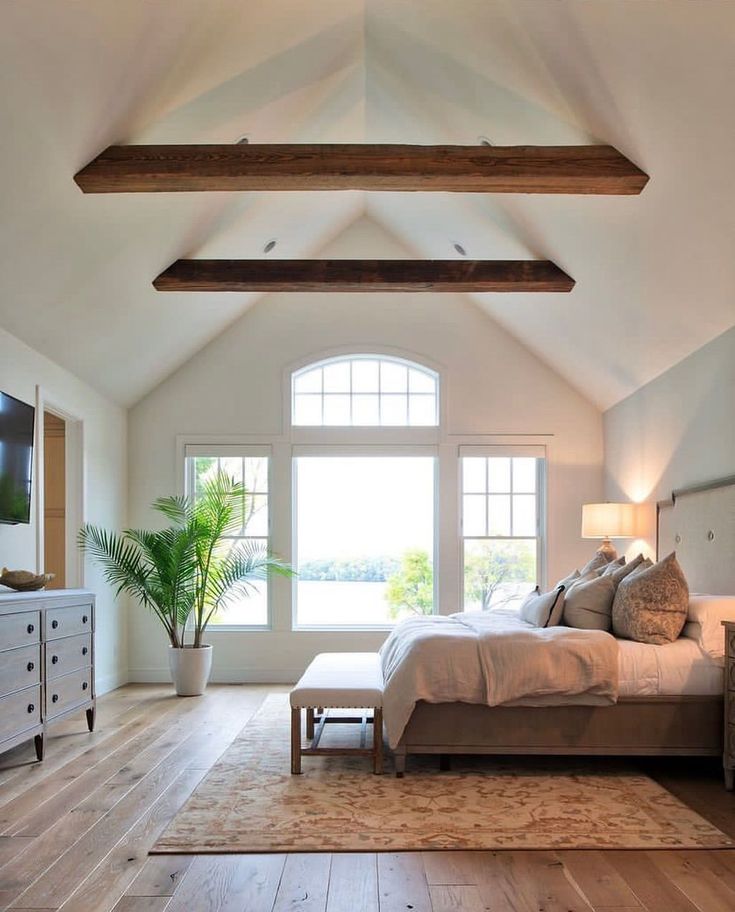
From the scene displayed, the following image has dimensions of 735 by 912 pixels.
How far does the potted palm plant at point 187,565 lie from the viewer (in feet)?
23.4

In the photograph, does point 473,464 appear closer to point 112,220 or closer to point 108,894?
point 112,220

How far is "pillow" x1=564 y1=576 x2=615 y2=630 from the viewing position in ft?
15.9

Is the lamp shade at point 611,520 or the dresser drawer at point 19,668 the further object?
the lamp shade at point 611,520

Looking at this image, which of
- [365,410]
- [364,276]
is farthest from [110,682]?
[364,276]

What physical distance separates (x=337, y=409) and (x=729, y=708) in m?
4.64

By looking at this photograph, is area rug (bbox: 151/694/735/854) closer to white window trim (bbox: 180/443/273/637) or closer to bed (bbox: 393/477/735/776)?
bed (bbox: 393/477/735/776)

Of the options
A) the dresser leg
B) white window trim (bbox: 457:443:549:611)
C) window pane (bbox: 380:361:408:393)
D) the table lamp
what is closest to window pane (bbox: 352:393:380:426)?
window pane (bbox: 380:361:408:393)

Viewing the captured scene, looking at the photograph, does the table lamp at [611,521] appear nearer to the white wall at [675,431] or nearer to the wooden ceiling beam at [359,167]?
the white wall at [675,431]

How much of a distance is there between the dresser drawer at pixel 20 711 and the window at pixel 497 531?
13.6 ft

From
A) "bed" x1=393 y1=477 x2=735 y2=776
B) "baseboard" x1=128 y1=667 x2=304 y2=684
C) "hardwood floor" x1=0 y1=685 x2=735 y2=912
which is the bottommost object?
"baseboard" x1=128 y1=667 x2=304 y2=684

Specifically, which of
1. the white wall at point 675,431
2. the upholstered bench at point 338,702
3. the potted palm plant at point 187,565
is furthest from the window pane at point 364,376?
the upholstered bench at point 338,702

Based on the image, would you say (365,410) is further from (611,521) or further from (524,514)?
(611,521)

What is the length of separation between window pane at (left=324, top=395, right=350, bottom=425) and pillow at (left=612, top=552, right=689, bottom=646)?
3.87m

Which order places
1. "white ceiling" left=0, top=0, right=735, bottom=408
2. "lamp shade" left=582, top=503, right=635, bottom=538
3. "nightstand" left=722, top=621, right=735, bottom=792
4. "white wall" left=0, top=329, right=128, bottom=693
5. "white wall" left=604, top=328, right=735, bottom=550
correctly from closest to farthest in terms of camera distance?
"white ceiling" left=0, top=0, right=735, bottom=408, "nightstand" left=722, top=621, right=735, bottom=792, "white wall" left=604, top=328, right=735, bottom=550, "white wall" left=0, top=329, right=128, bottom=693, "lamp shade" left=582, top=503, right=635, bottom=538
